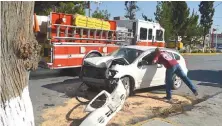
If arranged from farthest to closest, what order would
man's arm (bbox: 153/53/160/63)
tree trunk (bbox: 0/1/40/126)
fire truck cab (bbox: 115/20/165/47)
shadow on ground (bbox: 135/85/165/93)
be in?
1. fire truck cab (bbox: 115/20/165/47)
2. shadow on ground (bbox: 135/85/165/93)
3. man's arm (bbox: 153/53/160/63)
4. tree trunk (bbox: 0/1/40/126)

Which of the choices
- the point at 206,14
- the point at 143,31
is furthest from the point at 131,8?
the point at 143,31

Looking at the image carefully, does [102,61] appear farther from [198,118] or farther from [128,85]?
[198,118]

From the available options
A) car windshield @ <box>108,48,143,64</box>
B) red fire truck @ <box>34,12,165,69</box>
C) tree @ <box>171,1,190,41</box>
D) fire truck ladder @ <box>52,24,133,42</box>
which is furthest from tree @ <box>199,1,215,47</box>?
car windshield @ <box>108,48,143,64</box>

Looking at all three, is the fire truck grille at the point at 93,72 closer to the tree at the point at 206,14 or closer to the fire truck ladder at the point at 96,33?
the fire truck ladder at the point at 96,33

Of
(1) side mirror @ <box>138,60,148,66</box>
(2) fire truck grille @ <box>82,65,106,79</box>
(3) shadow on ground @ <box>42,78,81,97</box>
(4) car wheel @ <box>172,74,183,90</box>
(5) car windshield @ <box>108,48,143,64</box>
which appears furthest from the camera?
(4) car wheel @ <box>172,74,183,90</box>

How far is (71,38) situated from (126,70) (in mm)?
4159

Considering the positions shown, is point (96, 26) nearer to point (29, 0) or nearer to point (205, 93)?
point (205, 93)

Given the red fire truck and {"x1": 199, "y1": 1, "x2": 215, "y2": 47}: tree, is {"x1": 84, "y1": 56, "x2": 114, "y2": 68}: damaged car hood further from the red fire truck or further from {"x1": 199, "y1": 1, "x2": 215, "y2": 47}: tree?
{"x1": 199, "y1": 1, "x2": 215, "y2": 47}: tree

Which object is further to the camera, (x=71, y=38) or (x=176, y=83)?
(x=71, y=38)

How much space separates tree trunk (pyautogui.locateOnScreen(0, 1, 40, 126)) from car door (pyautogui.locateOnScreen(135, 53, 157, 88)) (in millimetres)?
5769

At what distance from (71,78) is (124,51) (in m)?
3.29

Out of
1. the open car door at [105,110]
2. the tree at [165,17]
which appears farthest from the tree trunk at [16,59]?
the tree at [165,17]

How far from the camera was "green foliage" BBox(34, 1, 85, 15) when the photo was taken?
24.5 meters

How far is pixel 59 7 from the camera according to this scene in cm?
2784
